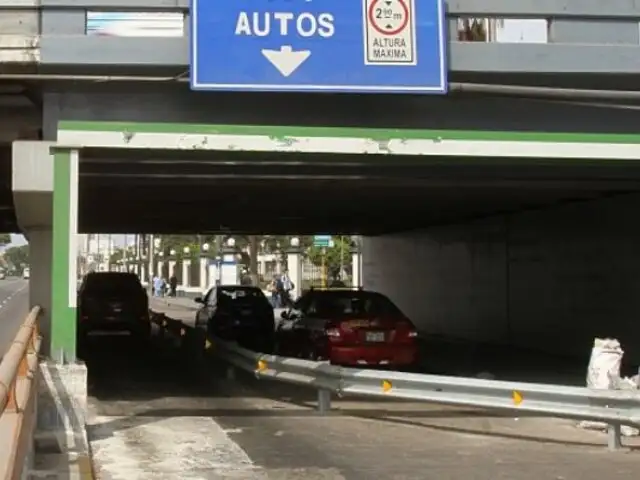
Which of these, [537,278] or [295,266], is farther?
[295,266]

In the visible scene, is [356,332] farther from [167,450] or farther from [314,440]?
[167,450]

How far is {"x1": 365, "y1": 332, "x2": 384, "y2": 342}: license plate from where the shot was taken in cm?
1552

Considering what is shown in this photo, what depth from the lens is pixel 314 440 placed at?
10.1m

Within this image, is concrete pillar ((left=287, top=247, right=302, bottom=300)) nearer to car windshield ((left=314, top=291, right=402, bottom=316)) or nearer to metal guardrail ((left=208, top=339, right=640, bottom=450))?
car windshield ((left=314, top=291, right=402, bottom=316))

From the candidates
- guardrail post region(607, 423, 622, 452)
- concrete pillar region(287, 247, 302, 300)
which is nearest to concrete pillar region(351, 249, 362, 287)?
concrete pillar region(287, 247, 302, 300)

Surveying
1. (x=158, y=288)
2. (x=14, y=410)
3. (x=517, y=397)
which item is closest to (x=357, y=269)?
(x=158, y=288)

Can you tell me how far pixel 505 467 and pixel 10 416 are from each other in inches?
191

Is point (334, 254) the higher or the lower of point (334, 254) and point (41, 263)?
the higher

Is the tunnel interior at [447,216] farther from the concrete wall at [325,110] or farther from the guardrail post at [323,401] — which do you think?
the guardrail post at [323,401]

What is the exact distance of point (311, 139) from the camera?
11.2 meters

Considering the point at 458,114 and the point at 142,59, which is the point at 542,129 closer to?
the point at 458,114

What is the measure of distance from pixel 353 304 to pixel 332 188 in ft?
6.93

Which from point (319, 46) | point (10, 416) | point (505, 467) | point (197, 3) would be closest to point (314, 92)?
point (319, 46)

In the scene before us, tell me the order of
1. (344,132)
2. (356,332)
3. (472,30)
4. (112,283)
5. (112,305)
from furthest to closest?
1. (112,283)
2. (112,305)
3. (356,332)
4. (472,30)
5. (344,132)
